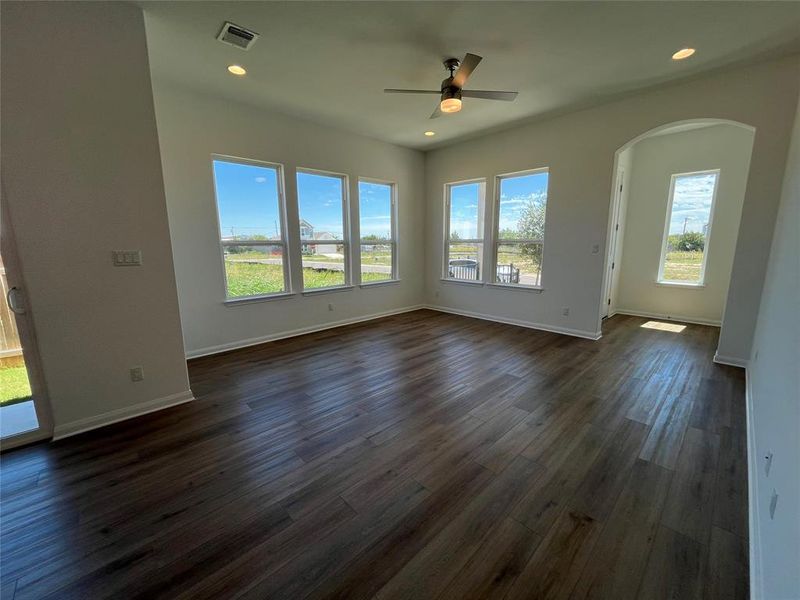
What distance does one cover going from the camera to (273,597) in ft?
4.17

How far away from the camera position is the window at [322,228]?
4676mm

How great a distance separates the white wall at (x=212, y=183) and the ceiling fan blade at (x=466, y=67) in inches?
98.5

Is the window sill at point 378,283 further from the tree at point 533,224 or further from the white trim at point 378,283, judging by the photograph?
the tree at point 533,224

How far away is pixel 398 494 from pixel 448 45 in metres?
3.38

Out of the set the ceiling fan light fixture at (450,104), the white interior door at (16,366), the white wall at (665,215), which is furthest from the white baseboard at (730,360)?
the white interior door at (16,366)

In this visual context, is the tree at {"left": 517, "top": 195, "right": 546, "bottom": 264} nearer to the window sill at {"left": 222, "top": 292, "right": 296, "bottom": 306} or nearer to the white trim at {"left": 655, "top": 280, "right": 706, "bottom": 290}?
the white trim at {"left": 655, "top": 280, "right": 706, "bottom": 290}

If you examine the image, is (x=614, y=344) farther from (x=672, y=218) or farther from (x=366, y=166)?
(x=366, y=166)

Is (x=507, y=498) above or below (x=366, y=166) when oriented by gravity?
below

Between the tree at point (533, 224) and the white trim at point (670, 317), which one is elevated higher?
the tree at point (533, 224)

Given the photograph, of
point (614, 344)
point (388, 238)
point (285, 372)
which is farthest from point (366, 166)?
point (614, 344)

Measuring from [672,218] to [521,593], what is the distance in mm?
6166

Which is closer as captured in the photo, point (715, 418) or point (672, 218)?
point (715, 418)

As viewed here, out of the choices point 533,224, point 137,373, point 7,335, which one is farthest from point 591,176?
point 7,335

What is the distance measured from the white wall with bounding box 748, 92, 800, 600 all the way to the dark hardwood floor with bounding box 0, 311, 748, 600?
13 cm
